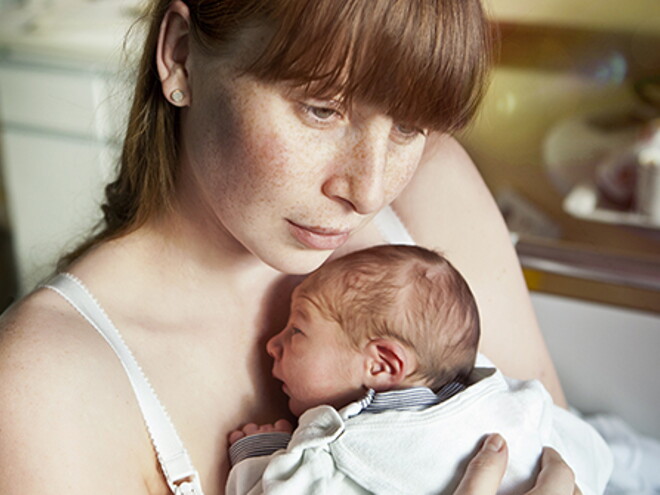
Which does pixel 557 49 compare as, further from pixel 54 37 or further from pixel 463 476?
pixel 463 476

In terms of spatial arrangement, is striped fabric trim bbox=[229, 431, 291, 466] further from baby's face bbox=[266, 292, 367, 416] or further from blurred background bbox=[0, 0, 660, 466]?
blurred background bbox=[0, 0, 660, 466]

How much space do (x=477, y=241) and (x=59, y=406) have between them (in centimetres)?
75

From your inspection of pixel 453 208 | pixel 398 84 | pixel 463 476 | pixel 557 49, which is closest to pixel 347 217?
pixel 398 84

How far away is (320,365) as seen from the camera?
1001 millimetres

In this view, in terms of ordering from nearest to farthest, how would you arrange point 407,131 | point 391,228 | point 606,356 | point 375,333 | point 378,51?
point 378,51 → point 407,131 → point 375,333 → point 391,228 → point 606,356

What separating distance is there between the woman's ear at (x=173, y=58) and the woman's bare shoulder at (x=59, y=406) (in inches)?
10.9

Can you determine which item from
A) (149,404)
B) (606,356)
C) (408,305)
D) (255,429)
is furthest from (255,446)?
(606,356)

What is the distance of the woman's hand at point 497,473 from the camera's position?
2.94ft

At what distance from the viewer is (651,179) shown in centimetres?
238

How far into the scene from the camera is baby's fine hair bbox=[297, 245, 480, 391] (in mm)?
1006

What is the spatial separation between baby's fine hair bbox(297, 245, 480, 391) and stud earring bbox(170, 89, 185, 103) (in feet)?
0.95

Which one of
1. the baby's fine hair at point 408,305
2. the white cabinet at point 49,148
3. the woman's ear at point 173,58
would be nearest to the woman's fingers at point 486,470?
the baby's fine hair at point 408,305

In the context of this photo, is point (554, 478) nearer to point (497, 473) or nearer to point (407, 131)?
point (497, 473)

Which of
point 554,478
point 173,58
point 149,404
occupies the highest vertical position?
point 173,58
